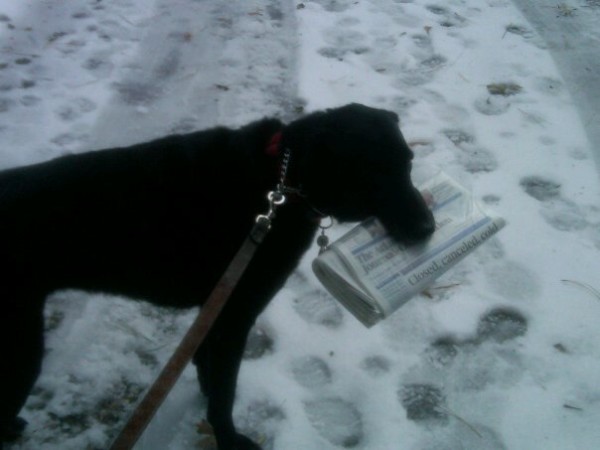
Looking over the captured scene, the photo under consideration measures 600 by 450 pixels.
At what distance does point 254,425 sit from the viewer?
2.16m

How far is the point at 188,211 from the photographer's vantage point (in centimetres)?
176

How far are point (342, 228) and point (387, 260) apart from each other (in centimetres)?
117

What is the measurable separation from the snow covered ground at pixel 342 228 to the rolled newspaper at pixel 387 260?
0.72m

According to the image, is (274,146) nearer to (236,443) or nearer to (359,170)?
(359,170)

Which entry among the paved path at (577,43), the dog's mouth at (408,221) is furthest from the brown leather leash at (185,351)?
the paved path at (577,43)

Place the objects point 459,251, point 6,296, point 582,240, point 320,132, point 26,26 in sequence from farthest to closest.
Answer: point 26,26 → point 582,240 → point 459,251 → point 320,132 → point 6,296

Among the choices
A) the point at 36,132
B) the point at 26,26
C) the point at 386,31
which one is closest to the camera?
the point at 36,132

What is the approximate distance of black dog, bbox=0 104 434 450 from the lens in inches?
63.4

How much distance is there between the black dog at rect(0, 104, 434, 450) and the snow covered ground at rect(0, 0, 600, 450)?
0.52 meters

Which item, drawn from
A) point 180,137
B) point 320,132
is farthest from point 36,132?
point 320,132

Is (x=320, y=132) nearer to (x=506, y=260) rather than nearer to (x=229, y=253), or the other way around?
(x=229, y=253)

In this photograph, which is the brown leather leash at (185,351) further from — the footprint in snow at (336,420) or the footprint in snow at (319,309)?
the footprint in snow at (319,309)

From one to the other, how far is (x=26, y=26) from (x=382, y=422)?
3.98 m

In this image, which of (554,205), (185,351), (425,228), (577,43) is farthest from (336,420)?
(577,43)
